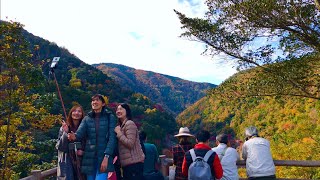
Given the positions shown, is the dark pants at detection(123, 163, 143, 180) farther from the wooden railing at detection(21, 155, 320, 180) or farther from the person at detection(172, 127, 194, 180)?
the wooden railing at detection(21, 155, 320, 180)

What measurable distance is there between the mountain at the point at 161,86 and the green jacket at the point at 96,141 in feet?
320

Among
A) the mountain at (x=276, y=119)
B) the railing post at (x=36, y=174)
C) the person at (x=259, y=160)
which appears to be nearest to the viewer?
the railing post at (x=36, y=174)

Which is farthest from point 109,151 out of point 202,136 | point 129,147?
point 202,136

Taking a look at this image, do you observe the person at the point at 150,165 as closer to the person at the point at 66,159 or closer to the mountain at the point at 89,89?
the person at the point at 66,159

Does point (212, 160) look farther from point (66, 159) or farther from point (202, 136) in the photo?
point (66, 159)

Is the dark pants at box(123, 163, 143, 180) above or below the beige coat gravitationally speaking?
below

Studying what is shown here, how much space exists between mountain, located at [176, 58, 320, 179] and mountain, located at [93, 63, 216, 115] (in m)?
35.4

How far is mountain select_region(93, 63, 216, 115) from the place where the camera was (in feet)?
344

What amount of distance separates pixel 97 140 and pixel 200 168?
115 cm

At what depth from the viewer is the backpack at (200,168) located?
10.5 feet

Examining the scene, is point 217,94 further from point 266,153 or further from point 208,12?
point 266,153

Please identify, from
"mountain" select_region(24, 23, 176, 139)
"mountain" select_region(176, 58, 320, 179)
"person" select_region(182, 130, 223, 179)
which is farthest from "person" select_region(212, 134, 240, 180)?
"mountain" select_region(24, 23, 176, 139)

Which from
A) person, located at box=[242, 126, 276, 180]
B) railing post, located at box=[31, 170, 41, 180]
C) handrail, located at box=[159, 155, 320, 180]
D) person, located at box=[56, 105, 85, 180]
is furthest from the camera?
handrail, located at box=[159, 155, 320, 180]

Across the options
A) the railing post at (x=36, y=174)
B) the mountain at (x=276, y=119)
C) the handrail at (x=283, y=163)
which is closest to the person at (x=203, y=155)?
the handrail at (x=283, y=163)
